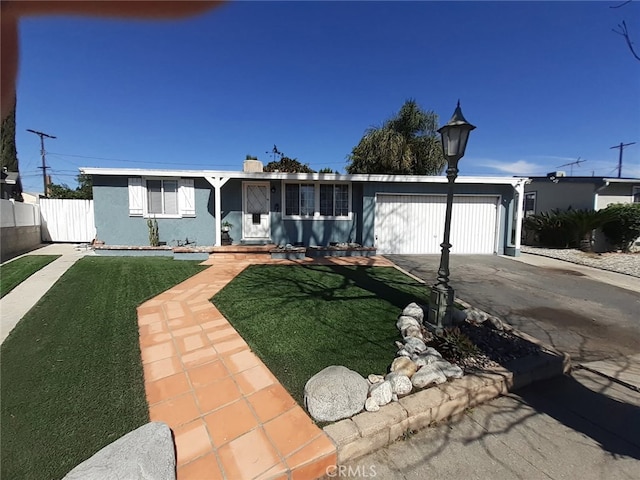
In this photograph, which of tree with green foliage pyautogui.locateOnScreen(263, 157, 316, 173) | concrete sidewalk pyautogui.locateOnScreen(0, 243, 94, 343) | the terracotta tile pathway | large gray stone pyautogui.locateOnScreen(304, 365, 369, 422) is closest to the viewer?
the terracotta tile pathway

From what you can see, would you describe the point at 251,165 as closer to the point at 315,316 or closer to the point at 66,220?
the point at 315,316

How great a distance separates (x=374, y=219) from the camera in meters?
10.4

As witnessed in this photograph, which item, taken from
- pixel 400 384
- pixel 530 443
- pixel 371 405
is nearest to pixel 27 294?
pixel 371 405

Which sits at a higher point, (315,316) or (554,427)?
(315,316)

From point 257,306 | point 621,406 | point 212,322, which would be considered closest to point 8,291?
point 212,322

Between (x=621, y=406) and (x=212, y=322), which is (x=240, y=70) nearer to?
(x=212, y=322)

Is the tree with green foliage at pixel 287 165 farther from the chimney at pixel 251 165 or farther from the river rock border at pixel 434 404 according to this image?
the river rock border at pixel 434 404

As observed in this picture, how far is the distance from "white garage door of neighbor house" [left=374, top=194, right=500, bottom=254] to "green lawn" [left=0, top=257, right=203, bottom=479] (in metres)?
7.76

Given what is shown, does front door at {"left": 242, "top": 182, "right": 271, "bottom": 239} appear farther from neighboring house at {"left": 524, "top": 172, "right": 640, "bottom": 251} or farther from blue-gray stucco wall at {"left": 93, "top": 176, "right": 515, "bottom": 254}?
neighboring house at {"left": 524, "top": 172, "right": 640, "bottom": 251}

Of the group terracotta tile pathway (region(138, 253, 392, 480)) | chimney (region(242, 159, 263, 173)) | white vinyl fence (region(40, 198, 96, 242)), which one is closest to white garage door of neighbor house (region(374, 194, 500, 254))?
chimney (region(242, 159, 263, 173))

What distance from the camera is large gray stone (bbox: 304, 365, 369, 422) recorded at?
8.43 ft

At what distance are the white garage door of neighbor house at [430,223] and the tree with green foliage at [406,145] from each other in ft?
24.0

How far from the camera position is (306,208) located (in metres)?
10.5

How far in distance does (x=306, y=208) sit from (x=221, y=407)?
8.18 meters
